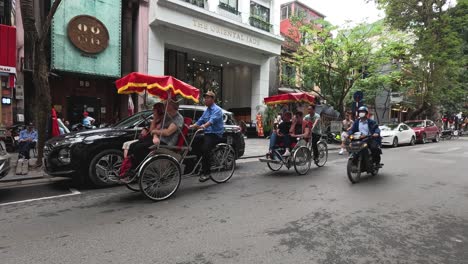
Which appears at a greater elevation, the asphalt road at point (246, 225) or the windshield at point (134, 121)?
the windshield at point (134, 121)

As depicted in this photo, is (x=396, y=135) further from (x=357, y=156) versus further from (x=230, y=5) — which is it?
(x=230, y=5)

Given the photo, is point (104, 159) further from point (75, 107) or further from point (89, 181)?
point (75, 107)

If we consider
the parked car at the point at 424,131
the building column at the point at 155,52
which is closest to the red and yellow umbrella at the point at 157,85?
the building column at the point at 155,52

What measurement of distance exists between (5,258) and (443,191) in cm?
753

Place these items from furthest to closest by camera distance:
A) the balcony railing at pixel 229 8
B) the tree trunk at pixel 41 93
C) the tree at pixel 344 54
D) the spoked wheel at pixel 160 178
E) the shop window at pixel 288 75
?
1. the shop window at pixel 288 75
2. the balcony railing at pixel 229 8
3. the tree at pixel 344 54
4. the tree trunk at pixel 41 93
5. the spoked wheel at pixel 160 178

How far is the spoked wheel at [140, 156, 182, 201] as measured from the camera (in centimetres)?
532

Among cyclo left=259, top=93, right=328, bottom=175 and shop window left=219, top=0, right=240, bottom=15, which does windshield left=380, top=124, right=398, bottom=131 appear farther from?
cyclo left=259, top=93, right=328, bottom=175

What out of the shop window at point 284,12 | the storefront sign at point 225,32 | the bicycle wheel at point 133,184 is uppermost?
the shop window at point 284,12

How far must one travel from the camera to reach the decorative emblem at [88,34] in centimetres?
1394

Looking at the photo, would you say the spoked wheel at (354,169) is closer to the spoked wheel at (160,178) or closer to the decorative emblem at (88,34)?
the spoked wheel at (160,178)

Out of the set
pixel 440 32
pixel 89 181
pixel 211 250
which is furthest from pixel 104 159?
pixel 440 32

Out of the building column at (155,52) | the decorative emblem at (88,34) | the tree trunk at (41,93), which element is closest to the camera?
the tree trunk at (41,93)

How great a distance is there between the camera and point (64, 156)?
6.25 m

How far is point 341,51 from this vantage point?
62.3 ft
